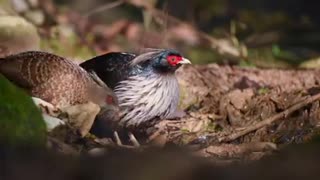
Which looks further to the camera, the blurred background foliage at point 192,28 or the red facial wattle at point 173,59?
the blurred background foliage at point 192,28

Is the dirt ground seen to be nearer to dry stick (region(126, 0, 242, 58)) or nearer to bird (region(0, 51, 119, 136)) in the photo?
bird (region(0, 51, 119, 136))

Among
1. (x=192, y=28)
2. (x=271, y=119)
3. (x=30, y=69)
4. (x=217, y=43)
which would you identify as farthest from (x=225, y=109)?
(x=192, y=28)

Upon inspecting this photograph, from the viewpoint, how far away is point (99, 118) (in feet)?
24.5

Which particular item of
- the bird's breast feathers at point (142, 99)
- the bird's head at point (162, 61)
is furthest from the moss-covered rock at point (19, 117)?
the bird's head at point (162, 61)

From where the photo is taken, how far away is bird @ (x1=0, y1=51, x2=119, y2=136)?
24.1 ft

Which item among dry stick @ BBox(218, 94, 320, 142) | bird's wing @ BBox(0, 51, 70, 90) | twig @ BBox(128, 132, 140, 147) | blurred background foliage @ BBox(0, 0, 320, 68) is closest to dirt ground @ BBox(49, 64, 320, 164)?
dry stick @ BBox(218, 94, 320, 142)

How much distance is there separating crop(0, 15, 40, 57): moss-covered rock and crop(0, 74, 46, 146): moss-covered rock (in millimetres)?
3566

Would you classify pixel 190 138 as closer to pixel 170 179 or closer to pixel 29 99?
pixel 29 99

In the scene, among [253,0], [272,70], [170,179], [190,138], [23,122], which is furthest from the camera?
[253,0]

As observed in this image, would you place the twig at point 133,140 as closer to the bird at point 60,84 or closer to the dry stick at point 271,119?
the bird at point 60,84

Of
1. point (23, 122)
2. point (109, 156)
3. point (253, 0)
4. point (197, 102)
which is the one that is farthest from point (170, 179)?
point (253, 0)

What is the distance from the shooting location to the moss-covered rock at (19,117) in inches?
225

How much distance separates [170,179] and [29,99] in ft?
8.64

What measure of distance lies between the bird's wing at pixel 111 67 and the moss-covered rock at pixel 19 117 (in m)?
1.68
